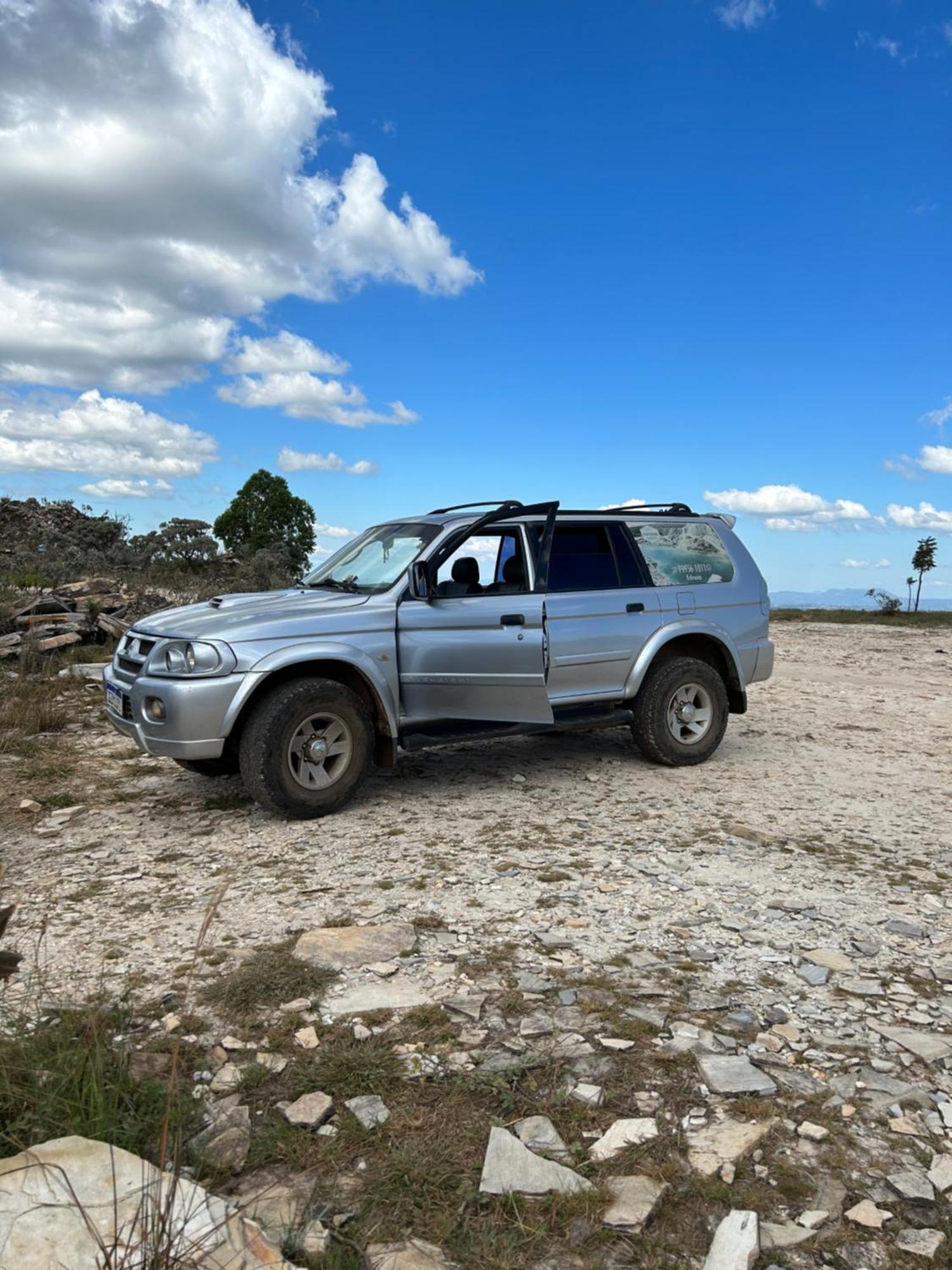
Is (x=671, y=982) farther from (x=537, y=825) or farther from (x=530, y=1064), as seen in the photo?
(x=537, y=825)

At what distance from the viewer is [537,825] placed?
5.55m

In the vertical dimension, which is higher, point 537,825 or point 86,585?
point 86,585

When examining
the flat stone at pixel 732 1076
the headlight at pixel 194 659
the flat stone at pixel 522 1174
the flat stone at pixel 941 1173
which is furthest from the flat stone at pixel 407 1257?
the headlight at pixel 194 659

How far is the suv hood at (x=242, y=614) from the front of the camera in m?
5.37

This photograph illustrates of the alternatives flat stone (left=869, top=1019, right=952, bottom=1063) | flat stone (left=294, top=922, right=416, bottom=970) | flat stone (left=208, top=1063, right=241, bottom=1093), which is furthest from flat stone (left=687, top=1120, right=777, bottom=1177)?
flat stone (left=294, top=922, right=416, bottom=970)

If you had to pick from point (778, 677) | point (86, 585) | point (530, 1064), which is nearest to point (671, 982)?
point (530, 1064)

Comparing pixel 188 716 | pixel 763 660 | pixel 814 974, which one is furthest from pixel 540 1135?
pixel 763 660

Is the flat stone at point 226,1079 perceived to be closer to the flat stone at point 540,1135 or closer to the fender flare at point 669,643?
the flat stone at point 540,1135

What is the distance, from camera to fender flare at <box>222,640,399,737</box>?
5270mm

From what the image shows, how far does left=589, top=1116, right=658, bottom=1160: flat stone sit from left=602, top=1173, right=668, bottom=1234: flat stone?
0.10m

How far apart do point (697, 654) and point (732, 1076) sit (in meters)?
4.78

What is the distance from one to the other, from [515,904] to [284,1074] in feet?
5.36

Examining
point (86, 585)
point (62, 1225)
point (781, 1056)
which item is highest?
point (86, 585)

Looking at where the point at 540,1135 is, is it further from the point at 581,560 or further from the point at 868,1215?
the point at 581,560
